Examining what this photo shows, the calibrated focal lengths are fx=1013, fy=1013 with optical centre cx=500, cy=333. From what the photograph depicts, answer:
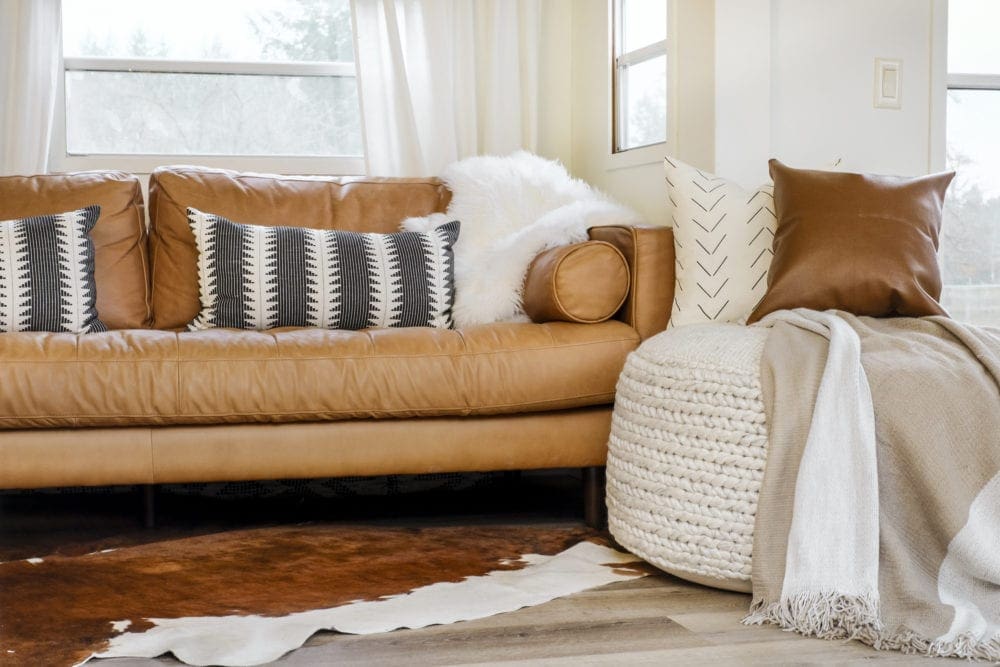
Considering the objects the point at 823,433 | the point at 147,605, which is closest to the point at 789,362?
the point at 823,433

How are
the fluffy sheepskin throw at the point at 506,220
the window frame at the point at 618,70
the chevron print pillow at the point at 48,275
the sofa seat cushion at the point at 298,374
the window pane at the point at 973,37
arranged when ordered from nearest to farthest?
the sofa seat cushion at the point at 298,374 < the chevron print pillow at the point at 48,275 < the fluffy sheepskin throw at the point at 506,220 < the window pane at the point at 973,37 < the window frame at the point at 618,70

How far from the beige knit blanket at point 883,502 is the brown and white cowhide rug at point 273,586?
43 cm

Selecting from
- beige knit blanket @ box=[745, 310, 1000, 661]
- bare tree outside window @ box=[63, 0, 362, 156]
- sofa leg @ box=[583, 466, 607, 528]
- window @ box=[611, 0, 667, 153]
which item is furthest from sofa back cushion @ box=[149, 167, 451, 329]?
beige knit blanket @ box=[745, 310, 1000, 661]

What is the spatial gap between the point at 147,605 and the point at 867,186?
6.13ft

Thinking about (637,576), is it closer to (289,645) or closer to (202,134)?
(289,645)

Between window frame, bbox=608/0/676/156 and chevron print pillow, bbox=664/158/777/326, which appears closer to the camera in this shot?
chevron print pillow, bbox=664/158/777/326

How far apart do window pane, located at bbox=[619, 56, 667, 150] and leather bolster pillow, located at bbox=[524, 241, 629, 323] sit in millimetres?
900

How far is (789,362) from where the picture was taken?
6.41 ft

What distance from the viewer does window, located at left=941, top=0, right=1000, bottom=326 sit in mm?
3381

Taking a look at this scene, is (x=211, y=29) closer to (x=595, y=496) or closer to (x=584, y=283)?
(x=584, y=283)

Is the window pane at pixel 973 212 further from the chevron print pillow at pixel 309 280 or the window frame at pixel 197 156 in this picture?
the window frame at pixel 197 156

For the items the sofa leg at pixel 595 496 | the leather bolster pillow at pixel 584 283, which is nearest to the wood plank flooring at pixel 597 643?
the sofa leg at pixel 595 496

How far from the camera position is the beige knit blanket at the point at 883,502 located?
174 cm

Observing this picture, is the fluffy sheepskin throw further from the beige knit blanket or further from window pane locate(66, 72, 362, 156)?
the beige knit blanket
